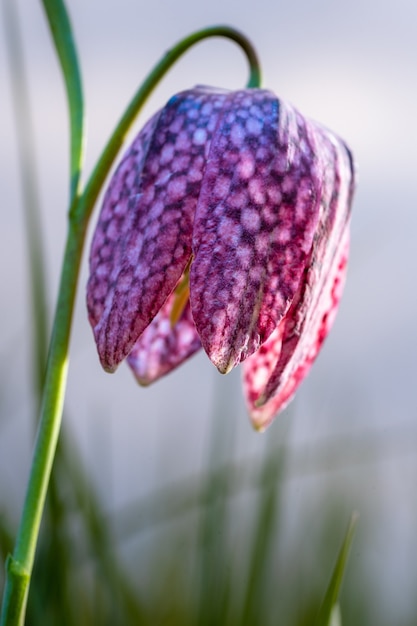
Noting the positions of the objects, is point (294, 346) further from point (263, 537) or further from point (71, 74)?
point (263, 537)

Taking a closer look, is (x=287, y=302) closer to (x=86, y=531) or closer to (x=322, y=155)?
(x=322, y=155)

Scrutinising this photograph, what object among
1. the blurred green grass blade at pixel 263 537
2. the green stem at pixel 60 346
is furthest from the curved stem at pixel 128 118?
the blurred green grass blade at pixel 263 537

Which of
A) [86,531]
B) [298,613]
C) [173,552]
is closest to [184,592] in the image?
[173,552]

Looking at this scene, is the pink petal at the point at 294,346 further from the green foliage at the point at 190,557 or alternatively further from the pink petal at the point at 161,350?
the green foliage at the point at 190,557

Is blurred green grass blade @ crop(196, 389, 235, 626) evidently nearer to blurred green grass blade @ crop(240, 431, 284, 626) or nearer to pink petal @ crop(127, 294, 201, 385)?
blurred green grass blade @ crop(240, 431, 284, 626)

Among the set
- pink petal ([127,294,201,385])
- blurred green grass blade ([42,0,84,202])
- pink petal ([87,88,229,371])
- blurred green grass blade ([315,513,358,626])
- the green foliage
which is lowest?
the green foliage

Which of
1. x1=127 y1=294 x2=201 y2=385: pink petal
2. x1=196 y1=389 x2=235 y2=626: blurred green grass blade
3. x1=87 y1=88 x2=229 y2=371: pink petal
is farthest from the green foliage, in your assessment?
x1=87 y1=88 x2=229 y2=371: pink petal
